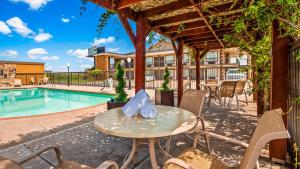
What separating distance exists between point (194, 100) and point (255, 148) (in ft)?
5.62

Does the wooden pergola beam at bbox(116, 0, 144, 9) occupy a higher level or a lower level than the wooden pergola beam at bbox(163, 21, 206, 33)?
lower

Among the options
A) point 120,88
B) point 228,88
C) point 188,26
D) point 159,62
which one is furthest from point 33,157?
point 159,62

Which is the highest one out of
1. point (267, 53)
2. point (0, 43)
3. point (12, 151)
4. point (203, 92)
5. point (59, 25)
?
point (59, 25)

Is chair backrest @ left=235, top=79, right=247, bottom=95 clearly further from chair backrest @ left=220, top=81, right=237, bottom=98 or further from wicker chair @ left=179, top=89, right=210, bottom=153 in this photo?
wicker chair @ left=179, top=89, right=210, bottom=153

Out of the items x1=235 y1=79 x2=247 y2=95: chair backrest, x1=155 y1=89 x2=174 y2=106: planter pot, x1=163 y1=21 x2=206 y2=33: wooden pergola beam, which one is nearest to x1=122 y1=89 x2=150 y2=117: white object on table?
x1=163 y1=21 x2=206 y2=33: wooden pergola beam

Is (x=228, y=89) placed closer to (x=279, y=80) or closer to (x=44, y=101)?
(x=279, y=80)

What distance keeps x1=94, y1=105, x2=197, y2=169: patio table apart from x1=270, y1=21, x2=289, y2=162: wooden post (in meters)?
1.27

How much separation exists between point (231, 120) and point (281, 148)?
194 cm

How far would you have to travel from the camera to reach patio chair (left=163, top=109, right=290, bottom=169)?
944mm

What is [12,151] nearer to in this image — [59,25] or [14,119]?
[14,119]

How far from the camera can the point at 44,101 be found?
9.02 meters

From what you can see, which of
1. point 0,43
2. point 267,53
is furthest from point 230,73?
point 0,43

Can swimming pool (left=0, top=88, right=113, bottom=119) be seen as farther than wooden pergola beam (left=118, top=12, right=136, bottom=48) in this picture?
Yes

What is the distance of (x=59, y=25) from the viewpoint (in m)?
28.3
